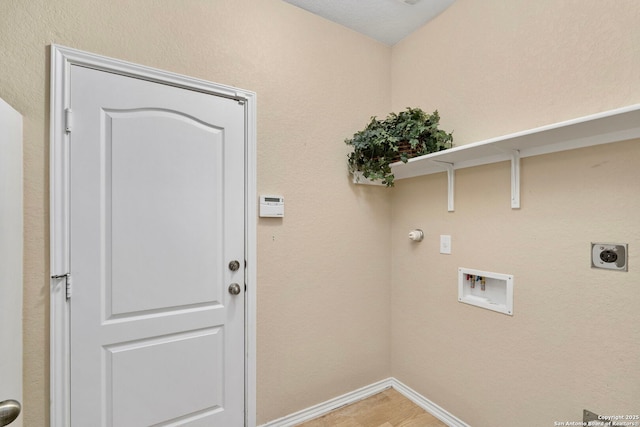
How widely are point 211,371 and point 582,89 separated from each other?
2.36 meters

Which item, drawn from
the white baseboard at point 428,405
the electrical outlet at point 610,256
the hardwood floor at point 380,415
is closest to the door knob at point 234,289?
the hardwood floor at point 380,415

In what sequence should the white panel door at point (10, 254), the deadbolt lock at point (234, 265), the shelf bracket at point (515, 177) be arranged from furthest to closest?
1. the deadbolt lock at point (234, 265)
2. the shelf bracket at point (515, 177)
3. the white panel door at point (10, 254)

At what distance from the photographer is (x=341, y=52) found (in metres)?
2.11

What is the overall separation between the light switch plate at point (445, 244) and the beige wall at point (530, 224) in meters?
0.04

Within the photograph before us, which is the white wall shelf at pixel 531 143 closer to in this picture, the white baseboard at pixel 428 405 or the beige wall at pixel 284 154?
the beige wall at pixel 284 154

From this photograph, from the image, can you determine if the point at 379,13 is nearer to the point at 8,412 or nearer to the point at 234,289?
the point at 234,289

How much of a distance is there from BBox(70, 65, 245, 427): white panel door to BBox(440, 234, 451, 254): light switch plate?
1.30 metres

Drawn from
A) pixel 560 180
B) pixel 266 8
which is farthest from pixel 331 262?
pixel 266 8

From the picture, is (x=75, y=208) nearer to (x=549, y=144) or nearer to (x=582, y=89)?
(x=549, y=144)

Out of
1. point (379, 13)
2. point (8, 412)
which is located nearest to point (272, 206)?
point (8, 412)

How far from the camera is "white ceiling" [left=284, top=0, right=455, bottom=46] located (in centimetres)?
190

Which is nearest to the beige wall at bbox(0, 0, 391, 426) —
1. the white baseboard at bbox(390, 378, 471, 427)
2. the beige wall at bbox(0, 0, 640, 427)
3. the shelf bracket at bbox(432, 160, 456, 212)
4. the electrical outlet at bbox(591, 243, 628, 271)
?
the beige wall at bbox(0, 0, 640, 427)

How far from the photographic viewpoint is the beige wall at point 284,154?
1.26 m

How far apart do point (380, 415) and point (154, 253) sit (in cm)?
179
